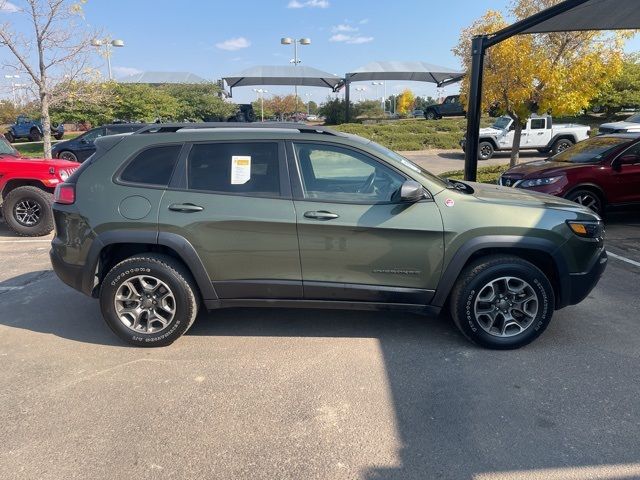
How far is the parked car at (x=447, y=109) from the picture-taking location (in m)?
35.2

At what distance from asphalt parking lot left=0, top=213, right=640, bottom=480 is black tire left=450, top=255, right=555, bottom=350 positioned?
14 cm

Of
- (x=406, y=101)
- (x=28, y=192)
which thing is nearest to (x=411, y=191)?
(x=28, y=192)

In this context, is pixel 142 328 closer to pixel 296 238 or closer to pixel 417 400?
pixel 296 238

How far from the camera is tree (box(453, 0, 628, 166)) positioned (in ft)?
35.0

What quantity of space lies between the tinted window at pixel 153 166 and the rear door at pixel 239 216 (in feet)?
0.30

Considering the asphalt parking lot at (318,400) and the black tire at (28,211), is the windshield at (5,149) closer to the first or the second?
the black tire at (28,211)

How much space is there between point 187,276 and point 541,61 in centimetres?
1009

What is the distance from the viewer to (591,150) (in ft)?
27.9

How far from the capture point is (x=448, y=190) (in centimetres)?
389

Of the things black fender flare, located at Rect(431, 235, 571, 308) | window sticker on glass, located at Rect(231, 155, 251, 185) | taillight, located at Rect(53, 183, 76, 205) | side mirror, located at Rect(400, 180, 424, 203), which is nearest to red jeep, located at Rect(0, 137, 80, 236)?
taillight, located at Rect(53, 183, 76, 205)

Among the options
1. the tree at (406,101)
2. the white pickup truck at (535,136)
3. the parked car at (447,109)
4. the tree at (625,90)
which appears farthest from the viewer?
the tree at (406,101)

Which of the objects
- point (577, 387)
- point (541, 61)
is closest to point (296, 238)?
point (577, 387)

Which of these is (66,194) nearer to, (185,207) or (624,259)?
(185,207)

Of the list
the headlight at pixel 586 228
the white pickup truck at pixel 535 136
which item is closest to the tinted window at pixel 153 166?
the headlight at pixel 586 228
